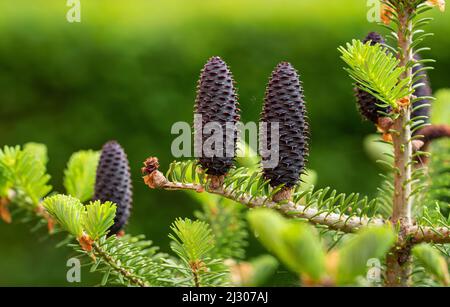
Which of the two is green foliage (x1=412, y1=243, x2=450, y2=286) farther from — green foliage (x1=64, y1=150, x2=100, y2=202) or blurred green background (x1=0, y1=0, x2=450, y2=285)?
blurred green background (x1=0, y1=0, x2=450, y2=285)

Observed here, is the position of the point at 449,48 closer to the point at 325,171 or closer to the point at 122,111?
the point at 325,171

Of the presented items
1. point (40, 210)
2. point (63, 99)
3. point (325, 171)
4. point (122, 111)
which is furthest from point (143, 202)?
point (40, 210)

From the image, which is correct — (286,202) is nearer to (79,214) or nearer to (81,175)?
(79,214)

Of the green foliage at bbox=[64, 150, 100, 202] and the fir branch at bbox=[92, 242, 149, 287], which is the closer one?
the fir branch at bbox=[92, 242, 149, 287]

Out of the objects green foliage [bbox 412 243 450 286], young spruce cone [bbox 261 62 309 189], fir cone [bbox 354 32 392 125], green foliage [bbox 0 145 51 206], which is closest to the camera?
green foliage [bbox 412 243 450 286]

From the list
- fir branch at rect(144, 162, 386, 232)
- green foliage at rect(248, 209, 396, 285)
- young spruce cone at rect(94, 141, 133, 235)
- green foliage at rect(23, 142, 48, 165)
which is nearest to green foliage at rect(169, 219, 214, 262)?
fir branch at rect(144, 162, 386, 232)

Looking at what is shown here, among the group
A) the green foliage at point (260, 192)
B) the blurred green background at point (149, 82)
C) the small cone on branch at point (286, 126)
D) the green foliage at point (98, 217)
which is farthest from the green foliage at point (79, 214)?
the blurred green background at point (149, 82)
